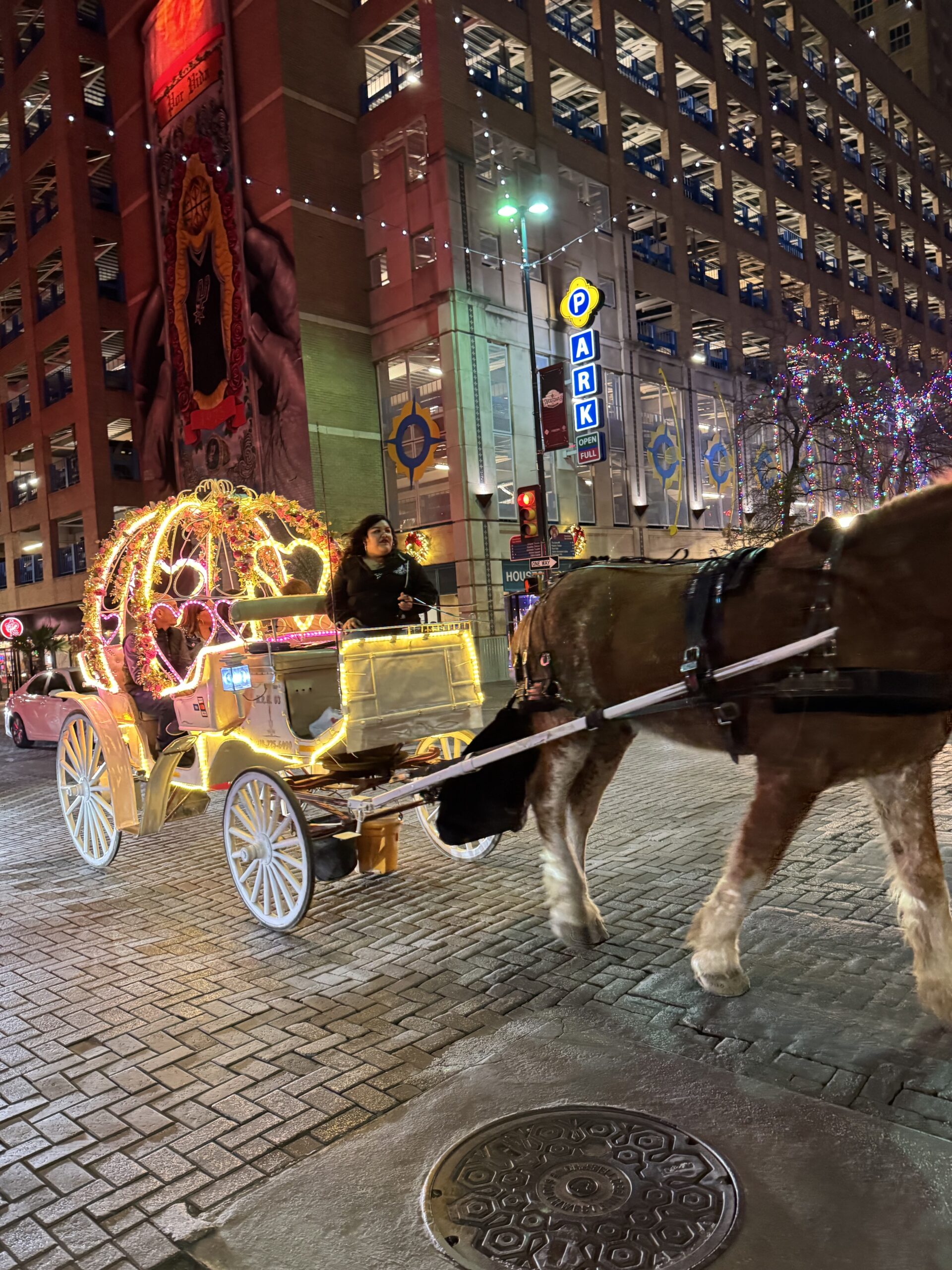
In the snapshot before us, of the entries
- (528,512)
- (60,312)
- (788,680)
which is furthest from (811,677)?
(60,312)

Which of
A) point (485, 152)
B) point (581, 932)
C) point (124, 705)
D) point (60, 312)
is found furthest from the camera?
A: point (60, 312)

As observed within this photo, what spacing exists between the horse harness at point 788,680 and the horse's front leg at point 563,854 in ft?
1.83

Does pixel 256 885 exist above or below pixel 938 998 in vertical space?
above

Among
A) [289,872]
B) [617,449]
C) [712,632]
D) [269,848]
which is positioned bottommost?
[289,872]

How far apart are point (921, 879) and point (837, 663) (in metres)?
1.01

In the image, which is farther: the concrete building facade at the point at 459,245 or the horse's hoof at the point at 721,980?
the concrete building facade at the point at 459,245

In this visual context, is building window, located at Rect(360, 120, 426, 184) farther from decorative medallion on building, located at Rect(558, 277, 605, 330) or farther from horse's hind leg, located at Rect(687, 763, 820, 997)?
horse's hind leg, located at Rect(687, 763, 820, 997)

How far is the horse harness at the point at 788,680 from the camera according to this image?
9.98ft

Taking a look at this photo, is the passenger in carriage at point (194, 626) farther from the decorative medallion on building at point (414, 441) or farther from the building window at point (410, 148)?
the building window at point (410, 148)

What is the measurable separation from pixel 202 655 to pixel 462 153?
22259 mm

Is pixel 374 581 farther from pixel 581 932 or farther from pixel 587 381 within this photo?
pixel 587 381

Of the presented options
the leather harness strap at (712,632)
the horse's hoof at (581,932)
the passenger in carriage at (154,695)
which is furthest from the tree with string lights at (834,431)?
the leather harness strap at (712,632)

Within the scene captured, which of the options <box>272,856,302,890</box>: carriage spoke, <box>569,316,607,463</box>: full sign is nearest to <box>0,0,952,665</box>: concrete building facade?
<box>569,316,607,463</box>: full sign

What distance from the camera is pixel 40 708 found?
16656 mm
